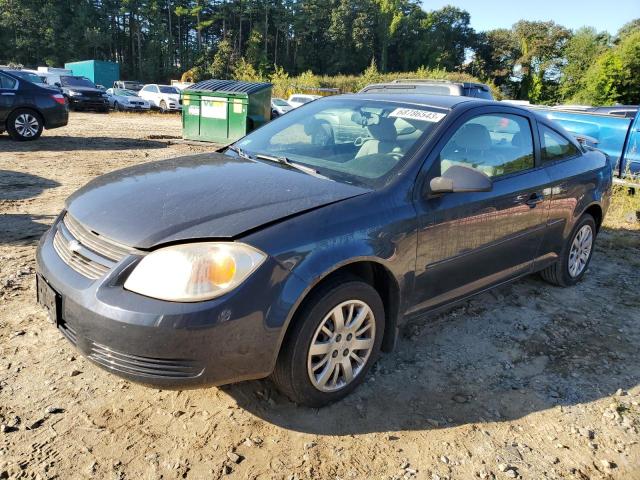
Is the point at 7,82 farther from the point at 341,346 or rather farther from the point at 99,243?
the point at 341,346

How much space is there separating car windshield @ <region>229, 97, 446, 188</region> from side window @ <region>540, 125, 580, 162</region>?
3.99 ft

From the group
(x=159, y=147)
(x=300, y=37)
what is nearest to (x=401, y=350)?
(x=159, y=147)

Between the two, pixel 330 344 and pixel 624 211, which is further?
pixel 624 211

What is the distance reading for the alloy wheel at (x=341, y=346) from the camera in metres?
2.54

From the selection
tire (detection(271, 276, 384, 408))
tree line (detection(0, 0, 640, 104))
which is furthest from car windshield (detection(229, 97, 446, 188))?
tree line (detection(0, 0, 640, 104))

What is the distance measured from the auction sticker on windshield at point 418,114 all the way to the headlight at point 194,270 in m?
1.57

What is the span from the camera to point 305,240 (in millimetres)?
2355

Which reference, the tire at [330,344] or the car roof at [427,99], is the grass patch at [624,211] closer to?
the car roof at [427,99]

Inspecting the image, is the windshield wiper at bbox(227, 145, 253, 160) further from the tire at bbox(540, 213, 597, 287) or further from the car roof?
the tire at bbox(540, 213, 597, 287)

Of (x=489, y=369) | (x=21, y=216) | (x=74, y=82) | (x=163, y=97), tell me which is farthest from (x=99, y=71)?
(x=489, y=369)

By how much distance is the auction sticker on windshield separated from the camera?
3.20 m

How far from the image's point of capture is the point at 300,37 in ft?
247

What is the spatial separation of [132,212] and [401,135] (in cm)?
165

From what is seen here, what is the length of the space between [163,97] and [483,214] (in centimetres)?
2479
